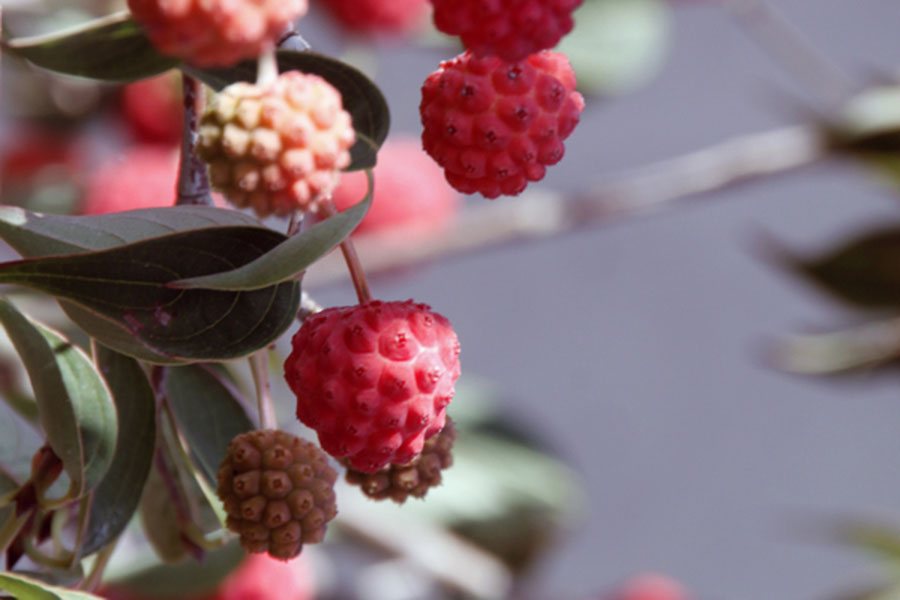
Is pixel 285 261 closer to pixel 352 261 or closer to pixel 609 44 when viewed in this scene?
pixel 352 261

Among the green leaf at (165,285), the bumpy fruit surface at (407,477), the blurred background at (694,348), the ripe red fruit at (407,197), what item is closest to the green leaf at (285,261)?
the green leaf at (165,285)

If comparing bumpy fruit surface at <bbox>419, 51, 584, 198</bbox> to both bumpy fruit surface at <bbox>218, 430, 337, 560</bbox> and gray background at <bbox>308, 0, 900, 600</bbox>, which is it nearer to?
bumpy fruit surface at <bbox>218, 430, 337, 560</bbox>

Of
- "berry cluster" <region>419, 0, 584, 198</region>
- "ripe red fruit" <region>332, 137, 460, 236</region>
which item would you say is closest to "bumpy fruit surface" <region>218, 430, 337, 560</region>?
"berry cluster" <region>419, 0, 584, 198</region>

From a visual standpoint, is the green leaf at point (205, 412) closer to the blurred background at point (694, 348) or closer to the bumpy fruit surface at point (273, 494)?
the bumpy fruit surface at point (273, 494)

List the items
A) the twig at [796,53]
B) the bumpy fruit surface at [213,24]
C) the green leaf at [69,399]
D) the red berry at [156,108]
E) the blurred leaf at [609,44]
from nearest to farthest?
the bumpy fruit surface at [213,24], the green leaf at [69,399], the red berry at [156,108], the twig at [796,53], the blurred leaf at [609,44]

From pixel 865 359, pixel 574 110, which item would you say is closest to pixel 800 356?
pixel 865 359

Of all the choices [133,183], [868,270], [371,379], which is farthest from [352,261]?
[868,270]
